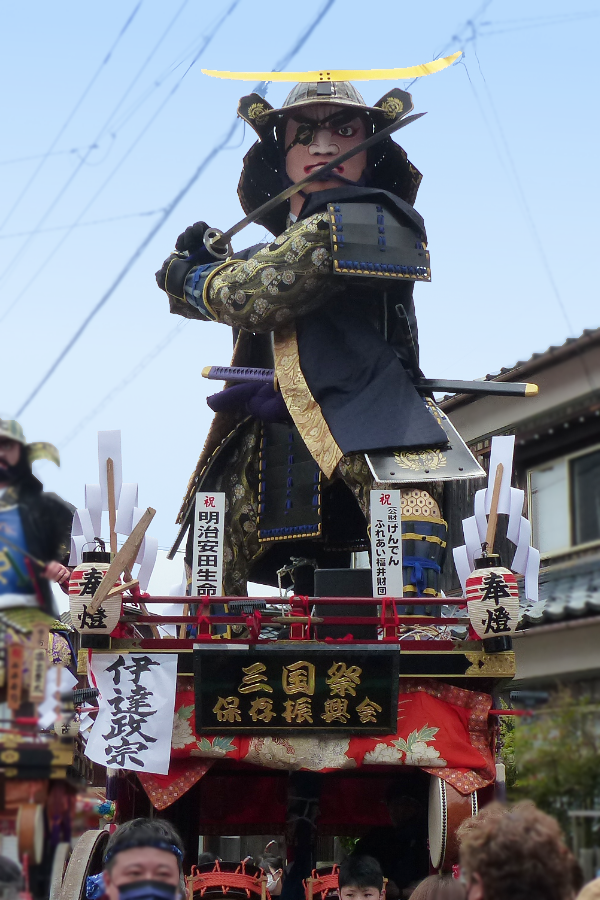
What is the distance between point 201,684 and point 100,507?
142 centimetres

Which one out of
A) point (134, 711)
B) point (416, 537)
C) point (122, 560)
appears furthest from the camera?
point (416, 537)

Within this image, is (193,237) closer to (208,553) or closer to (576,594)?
(208,553)

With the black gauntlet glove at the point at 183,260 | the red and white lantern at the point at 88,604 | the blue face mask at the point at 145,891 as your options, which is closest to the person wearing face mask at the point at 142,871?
the blue face mask at the point at 145,891

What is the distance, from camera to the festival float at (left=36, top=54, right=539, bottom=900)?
784cm

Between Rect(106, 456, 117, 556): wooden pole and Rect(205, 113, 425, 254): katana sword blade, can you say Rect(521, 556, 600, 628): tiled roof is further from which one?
Rect(205, 113, 425, 254): katana sword blade

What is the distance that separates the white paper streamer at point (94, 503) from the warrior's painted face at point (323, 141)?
3.00 metres

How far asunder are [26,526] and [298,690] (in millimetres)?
4163

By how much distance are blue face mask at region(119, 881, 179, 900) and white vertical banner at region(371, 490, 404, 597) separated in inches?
178

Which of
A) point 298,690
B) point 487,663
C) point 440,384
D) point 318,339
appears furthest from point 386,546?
point 318,339

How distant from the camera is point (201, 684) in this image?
25.6 feet

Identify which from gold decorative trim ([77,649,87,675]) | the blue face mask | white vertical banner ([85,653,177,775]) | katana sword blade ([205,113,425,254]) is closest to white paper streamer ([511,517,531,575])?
white vertical banner ([85,653,177,775])

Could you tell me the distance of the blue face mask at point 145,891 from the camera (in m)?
3.72

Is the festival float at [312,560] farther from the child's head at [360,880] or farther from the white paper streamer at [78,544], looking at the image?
the child's head at [360,880]

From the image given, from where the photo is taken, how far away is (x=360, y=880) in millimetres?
6648
